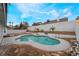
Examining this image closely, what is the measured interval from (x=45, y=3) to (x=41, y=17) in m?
0.14

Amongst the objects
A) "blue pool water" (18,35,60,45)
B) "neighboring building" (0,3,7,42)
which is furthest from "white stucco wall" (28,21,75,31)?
"neighboring building" (0,3,7,42)

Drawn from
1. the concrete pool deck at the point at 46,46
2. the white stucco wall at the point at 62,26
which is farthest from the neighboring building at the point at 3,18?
the white stucco wall at the point at 62,26

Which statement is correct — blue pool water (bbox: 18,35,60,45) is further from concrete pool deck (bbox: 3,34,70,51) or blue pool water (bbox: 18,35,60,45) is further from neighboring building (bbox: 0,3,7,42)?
neighboring building (bbox: 0,3,7,42)

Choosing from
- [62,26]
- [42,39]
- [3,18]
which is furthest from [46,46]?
[3,18]

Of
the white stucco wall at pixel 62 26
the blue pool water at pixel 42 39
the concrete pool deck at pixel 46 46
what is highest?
the white stucco wall at pixel 62 26

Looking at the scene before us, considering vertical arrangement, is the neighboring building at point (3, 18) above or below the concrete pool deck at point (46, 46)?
above

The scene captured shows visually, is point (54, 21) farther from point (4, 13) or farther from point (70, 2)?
point (4, 13)

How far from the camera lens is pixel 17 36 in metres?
1.69

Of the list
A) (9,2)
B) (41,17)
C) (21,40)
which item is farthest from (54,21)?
(9,2)

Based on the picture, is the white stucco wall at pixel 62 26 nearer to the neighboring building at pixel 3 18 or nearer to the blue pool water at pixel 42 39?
the blue pool water at pixel 42 39

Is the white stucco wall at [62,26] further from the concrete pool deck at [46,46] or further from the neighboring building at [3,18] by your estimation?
the neighboring building at [3,18]

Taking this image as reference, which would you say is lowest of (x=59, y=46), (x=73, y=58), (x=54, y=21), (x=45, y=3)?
(x=73, y=58)

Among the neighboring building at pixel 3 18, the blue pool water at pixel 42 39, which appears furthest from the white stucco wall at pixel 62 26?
the neighboring building at pixel 3 18

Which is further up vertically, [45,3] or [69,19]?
[45,3]
